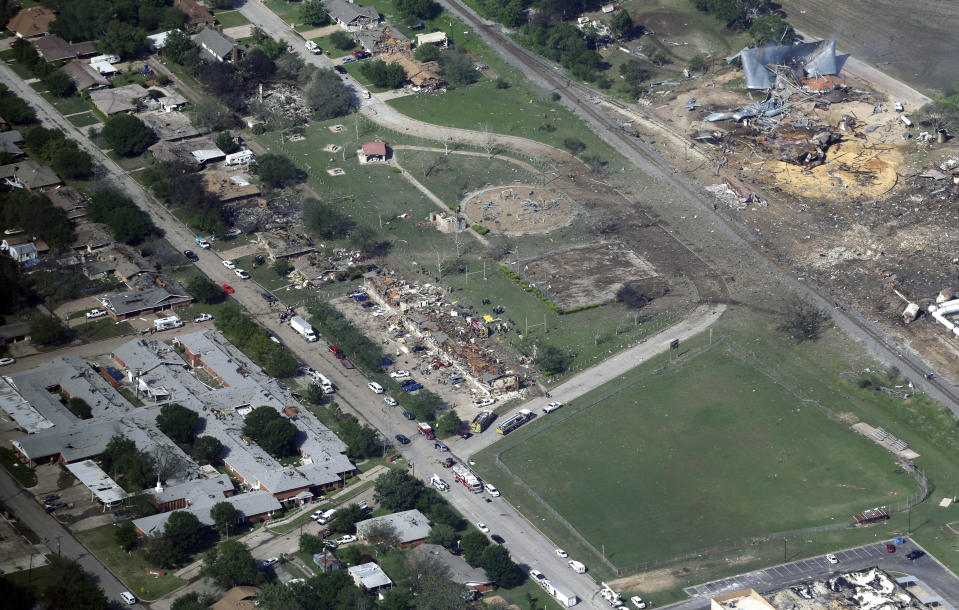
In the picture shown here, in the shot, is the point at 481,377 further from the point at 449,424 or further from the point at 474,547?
the point at 474,547

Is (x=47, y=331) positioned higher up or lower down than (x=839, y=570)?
lower down

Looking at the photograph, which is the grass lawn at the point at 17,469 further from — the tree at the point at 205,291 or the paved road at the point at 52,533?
the tree at the point at 205,291

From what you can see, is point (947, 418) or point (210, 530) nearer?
point (210, 530)

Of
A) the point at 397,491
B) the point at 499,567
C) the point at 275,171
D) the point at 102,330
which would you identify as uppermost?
the point at 499,567

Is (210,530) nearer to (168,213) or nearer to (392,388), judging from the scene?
(392,388)

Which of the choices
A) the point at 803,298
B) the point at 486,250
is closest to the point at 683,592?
the point at 803,298

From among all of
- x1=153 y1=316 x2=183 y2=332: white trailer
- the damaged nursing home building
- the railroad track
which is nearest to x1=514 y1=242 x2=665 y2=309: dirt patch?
the railroad track

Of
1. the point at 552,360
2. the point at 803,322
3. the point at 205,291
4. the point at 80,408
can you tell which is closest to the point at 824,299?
the point at 803,322
